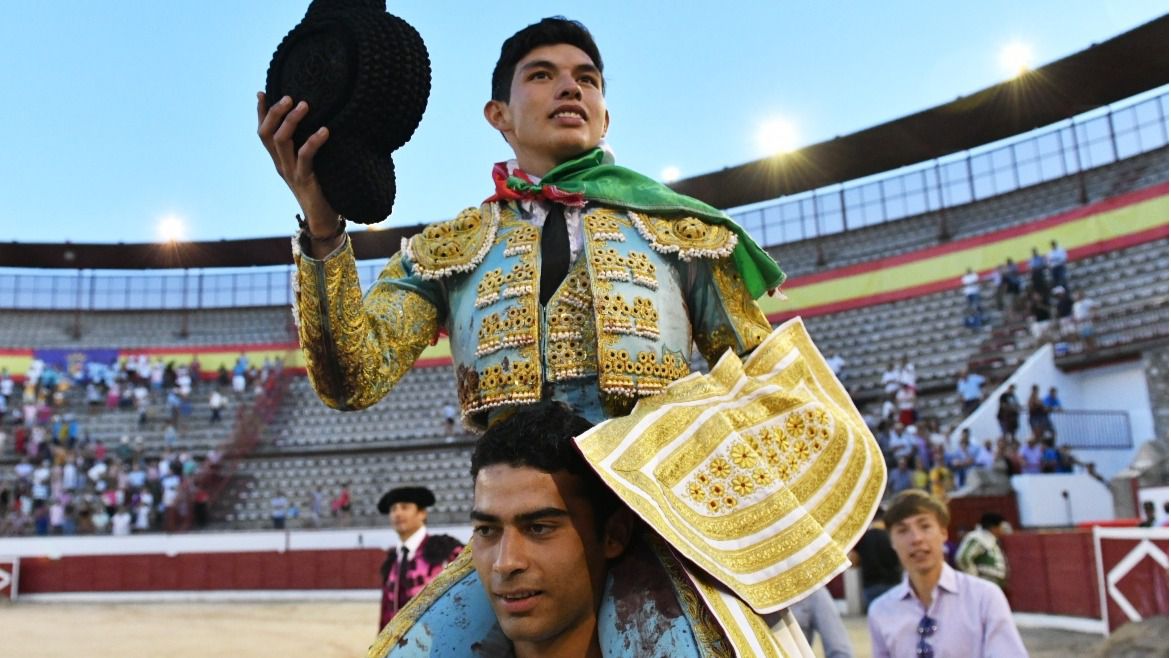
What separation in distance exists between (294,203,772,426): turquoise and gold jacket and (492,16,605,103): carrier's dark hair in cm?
24

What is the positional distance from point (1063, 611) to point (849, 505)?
8.64 m

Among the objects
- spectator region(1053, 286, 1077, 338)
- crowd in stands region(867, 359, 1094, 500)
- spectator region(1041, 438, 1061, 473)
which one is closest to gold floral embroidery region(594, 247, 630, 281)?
crowd in stands region(867, 359, 1094, 500)

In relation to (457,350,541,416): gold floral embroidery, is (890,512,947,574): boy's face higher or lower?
lower

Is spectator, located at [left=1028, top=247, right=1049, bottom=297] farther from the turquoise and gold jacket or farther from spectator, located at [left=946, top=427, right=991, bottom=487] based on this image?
the turquoise and gold jacket

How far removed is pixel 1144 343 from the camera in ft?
44.5

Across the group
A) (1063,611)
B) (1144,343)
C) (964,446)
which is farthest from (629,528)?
(1144,343)

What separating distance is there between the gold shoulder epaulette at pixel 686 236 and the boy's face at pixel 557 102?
0.17 meters

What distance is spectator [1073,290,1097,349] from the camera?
1424 centimetres

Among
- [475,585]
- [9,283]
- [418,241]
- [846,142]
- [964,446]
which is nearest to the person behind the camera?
[475,585]

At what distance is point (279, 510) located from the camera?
17.6m

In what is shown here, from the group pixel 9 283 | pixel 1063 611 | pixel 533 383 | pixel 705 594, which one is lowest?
pixel 1063 611

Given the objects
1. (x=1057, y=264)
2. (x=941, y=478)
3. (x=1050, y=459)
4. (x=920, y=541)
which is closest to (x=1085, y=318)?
(x=1057, y=264)

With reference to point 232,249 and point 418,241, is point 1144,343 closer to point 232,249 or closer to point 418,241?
point 418,241

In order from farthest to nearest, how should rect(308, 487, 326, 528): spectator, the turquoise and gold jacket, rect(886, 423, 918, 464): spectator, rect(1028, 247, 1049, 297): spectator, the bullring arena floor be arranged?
rect(308, 487, 326, 528): spectator < rect(1028, 247, 1049, 297): spectator < rect(886, 423, 918, 464): spectator < the bullring arena floor < the turquoise and gold jacket
